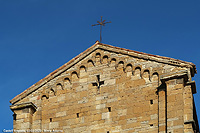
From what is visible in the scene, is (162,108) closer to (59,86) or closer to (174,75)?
(174,75)

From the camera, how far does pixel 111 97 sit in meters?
25.5

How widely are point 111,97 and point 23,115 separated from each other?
3.98 m

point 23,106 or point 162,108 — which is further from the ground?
point 23,106

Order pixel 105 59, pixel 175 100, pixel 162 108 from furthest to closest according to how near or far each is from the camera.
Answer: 1. pixel 105 59
2. pixel 162 108
3. pixel 175 100

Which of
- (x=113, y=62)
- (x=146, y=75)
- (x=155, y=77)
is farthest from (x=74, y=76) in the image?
(x=155, y=77)

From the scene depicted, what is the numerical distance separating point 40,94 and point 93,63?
270 cm

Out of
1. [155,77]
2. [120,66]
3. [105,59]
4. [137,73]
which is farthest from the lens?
[105,59]

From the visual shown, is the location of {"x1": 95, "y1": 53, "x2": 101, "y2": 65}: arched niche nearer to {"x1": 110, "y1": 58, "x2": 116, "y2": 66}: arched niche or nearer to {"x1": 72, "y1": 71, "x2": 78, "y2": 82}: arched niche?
{"x1": 110, "y1": 58, "x2": 116, "y2": 66}: arched niche

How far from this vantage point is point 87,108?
2561 cm

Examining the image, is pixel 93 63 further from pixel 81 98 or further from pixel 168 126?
pixel 168 126

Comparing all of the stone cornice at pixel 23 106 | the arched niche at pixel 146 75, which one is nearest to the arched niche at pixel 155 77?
the arched niche at pixel 146 75

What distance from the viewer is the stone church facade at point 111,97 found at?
24.1 metres

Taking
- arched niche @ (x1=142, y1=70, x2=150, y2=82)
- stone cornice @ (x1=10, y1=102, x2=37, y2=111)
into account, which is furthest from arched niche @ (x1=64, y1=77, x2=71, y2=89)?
arched niche @ (x1=142, y1=70, x2=150, y2=82)

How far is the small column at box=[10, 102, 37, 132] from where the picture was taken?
26.1m
